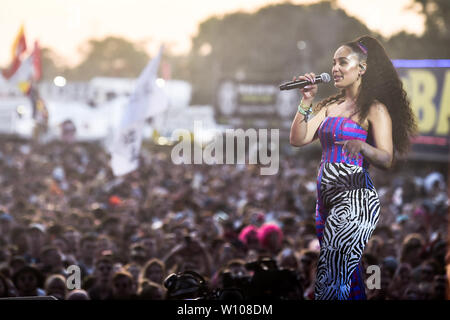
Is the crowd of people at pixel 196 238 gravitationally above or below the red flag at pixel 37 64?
below

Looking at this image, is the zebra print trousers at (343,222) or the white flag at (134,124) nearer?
the zebra print trousers at (343,222)

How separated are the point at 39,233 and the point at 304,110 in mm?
4907

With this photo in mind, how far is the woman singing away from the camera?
4.18m

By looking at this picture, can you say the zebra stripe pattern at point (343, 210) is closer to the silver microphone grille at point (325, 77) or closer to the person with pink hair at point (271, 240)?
the silver microphone grille at point (325, 77)

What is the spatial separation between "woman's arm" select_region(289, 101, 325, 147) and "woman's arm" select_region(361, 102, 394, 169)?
34 centimetres

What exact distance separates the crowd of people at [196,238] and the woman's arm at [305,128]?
1014 mm

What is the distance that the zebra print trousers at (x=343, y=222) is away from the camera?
4.19m

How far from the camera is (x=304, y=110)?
436 cm

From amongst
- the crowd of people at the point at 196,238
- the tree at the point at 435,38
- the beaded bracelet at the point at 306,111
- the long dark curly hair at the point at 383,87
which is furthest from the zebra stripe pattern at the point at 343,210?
the tree at the point at 435,38

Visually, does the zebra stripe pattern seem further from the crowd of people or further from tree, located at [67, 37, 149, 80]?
tree, located at [67, 37, 149, 80]

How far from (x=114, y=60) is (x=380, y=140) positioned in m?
52.9

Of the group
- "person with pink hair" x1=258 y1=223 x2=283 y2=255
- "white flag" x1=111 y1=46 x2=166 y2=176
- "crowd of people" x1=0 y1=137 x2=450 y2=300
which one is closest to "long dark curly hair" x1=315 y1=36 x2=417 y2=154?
"crowd of people" x1=0 y1=137 x2=450 y2=300

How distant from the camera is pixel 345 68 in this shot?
4.33 m
